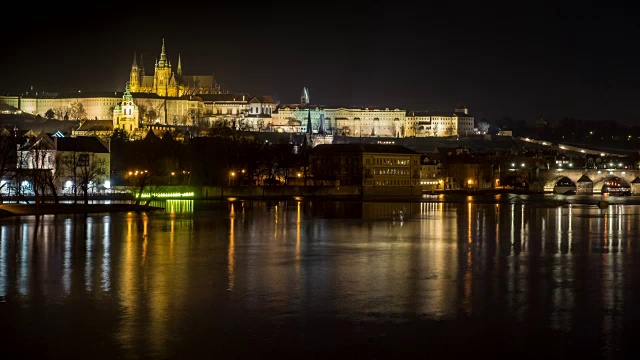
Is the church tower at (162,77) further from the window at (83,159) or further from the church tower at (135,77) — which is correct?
the window at (83,159)

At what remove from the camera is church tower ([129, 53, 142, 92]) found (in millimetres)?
182125

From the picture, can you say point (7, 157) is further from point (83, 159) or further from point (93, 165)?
point (83, 159)

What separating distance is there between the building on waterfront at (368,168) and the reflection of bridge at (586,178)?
22.6 m

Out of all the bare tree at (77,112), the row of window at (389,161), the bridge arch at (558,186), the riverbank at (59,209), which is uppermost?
the bare tree at (77,112)

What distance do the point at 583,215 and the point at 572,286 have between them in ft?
96.9

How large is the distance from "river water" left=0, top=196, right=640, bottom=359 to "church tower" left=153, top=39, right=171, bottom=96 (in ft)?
509

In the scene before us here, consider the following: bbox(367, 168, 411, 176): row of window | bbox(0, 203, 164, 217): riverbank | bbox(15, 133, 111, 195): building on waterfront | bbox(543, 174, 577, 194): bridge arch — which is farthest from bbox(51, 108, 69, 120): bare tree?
bbox(0, 203, 164, 217): riverbank

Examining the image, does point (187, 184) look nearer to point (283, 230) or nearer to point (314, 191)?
point (314, 191)

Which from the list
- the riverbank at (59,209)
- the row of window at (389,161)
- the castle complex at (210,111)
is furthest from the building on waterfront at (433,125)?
the riverbank at (59,209)

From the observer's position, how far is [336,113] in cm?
19650

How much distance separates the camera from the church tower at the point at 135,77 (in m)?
182

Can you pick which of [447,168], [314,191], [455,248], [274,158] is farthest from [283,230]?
[447,168]

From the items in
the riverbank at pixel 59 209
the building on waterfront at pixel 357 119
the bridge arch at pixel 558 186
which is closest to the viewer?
the riverbank at pixel 59 209

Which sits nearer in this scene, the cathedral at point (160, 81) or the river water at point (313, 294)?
the river water at point (313, 294)
